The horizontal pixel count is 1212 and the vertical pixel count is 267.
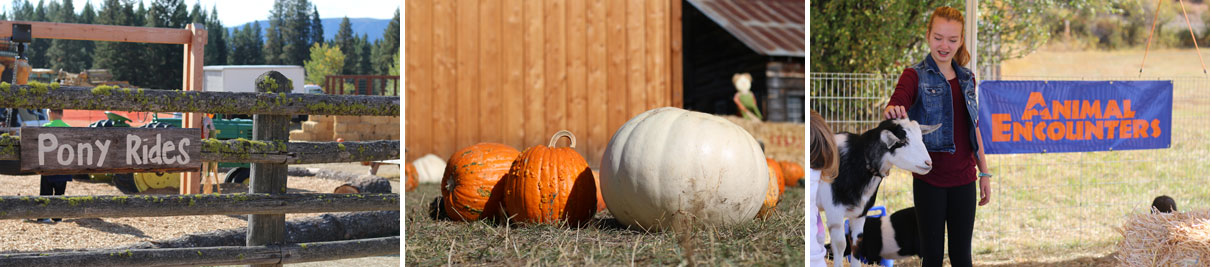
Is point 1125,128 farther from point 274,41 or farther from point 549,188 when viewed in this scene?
point 274,41

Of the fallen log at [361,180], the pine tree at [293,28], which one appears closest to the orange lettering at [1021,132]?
the fallen log at [361,180]

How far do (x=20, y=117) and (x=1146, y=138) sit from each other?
8.08 metres

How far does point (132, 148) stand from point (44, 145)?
11.0 inches

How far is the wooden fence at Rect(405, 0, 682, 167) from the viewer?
6.85 metres

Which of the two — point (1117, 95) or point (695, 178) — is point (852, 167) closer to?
point (695, 178)

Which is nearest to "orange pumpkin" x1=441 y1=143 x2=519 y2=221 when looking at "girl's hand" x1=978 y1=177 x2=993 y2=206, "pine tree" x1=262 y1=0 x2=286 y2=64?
"girl's hand" x1=978 y1=177 x2=993 y2=206

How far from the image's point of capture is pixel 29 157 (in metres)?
3.07

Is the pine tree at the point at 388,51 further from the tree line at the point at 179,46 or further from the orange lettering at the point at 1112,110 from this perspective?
the orange lettering at the point at 1112,110

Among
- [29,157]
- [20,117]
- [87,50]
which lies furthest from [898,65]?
[87,50]

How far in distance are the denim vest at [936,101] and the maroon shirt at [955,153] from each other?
0.02 m

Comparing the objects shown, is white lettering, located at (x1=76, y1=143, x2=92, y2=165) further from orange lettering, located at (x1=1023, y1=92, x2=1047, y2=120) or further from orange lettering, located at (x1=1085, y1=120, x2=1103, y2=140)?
orange lettering, located at (x1=1085, y1=120, x2=1103, y2=140)

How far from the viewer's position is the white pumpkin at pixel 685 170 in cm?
317

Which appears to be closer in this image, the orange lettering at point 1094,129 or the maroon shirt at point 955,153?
the maroon shirt at point 955,153

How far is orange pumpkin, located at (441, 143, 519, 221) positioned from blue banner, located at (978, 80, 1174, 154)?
217 cm
